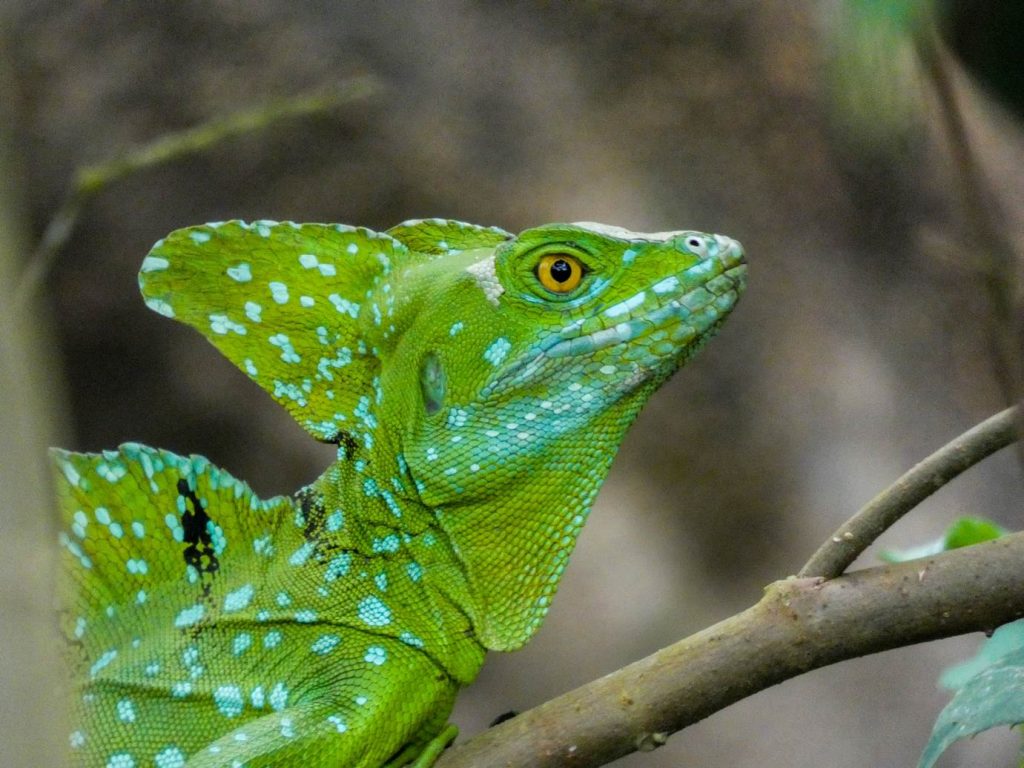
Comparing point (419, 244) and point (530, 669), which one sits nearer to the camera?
point (419, 244)

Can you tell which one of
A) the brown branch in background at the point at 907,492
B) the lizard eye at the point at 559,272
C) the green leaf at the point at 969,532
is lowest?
the green leaf at the point at 969,532

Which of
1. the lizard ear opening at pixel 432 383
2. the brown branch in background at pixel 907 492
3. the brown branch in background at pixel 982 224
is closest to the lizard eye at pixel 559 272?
the lizard ear opening at pixel 432 383

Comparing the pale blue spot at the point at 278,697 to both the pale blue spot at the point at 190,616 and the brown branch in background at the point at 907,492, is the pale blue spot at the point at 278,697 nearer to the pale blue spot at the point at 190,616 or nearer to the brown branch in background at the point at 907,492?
the pale blue spot at the point at 190,616

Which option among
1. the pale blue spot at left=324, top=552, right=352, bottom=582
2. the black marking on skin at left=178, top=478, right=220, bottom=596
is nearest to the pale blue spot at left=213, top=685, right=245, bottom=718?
the black marking on skin at left=178, top=478, right=220, bottom=596

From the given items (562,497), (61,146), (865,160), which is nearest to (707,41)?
(865,160)

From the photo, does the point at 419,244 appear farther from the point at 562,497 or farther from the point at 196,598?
the point at 196,598

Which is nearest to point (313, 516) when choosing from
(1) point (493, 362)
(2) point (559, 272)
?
(1) point (493, 362)

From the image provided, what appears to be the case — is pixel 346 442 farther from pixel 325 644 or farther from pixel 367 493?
pixel 325 644
